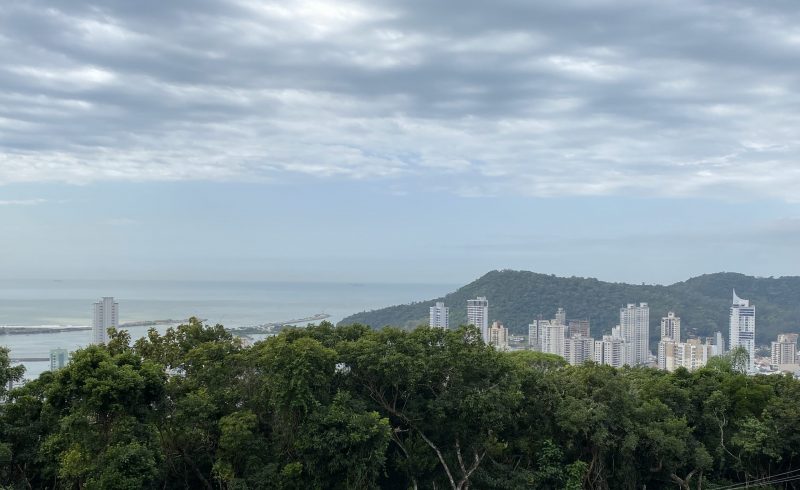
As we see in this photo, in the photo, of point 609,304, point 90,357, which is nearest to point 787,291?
point 609,304

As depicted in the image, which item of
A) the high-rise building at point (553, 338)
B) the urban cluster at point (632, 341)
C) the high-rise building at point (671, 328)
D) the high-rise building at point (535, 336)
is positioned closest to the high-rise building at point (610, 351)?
the urban cluster at point (632, 341)

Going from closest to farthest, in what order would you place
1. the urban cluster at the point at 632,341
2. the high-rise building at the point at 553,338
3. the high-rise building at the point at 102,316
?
the high-rise building at the point at 102,316, the urban cluster at the point at 632,341, the high-rise building at the point at 553,338

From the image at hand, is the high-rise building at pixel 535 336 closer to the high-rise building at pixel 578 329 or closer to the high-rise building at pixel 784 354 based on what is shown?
the high-rise building at pixel 578 329

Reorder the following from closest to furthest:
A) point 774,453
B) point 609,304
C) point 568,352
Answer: point 774,453, point 568,352, point 609,304

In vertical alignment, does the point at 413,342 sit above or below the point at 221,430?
above

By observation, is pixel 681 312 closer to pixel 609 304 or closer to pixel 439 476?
pixel 609 304

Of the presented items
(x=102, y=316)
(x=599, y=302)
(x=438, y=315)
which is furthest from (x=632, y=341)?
(x=102, y=316)

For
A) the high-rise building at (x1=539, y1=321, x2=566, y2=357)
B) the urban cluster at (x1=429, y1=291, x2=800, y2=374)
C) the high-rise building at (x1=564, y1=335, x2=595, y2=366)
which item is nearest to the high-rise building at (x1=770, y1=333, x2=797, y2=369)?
the urban cluster at (x1=429, y1=291, x2=800, y2=374)

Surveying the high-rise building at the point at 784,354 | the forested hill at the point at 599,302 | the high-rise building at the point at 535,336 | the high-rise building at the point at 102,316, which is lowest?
the high-rise building at the point at 784,354
